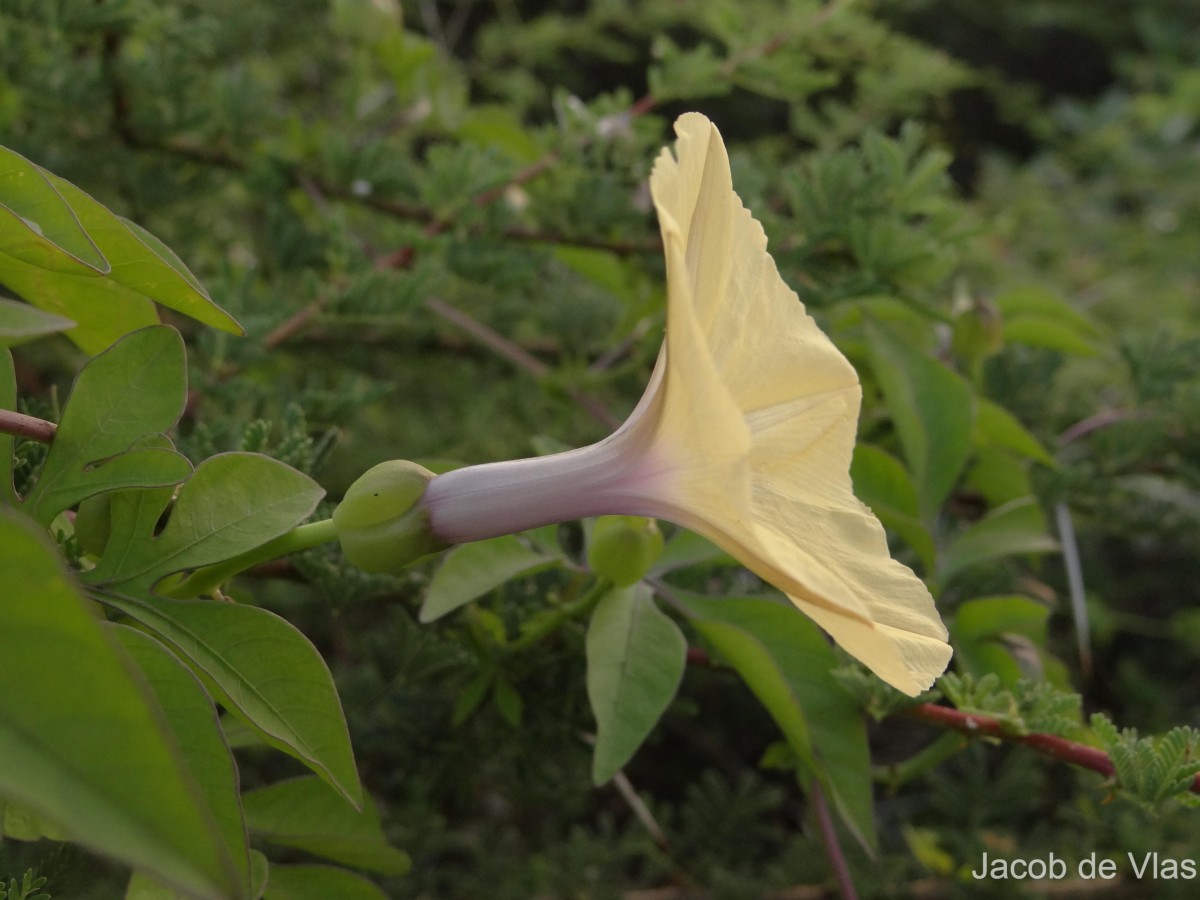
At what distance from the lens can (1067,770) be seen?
5.22 ft

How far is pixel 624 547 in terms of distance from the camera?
0.63m

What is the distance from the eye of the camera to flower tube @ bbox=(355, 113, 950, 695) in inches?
17.1

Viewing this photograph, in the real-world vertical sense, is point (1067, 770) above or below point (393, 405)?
below

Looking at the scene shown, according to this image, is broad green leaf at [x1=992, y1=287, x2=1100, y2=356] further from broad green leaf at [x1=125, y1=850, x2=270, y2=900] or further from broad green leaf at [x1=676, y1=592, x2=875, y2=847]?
broad green leaf at [x1=125, y1=850, x2=270, y2=900]

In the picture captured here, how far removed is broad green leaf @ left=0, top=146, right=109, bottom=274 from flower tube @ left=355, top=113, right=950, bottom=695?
0.20 m

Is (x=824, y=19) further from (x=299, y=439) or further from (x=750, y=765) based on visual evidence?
(x=750, y=765)

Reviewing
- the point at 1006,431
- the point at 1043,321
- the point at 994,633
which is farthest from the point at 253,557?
the point at 1043,321

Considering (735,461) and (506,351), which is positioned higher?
(735,461)

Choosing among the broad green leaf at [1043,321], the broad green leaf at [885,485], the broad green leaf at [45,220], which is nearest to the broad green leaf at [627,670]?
the broad green leaf at [885,485]

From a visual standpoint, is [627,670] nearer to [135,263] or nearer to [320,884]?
[320,884]

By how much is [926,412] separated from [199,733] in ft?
2.13

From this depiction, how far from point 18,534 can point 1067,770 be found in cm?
164

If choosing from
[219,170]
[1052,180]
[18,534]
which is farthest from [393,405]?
[1052,180]

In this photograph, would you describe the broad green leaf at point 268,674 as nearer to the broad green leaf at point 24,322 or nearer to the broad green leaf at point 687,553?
the broad green leaf at point 24,322
